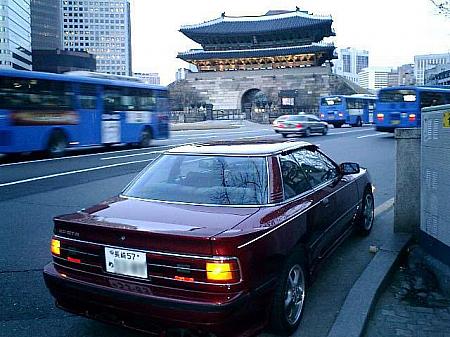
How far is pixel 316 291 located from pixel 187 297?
71.1 inches

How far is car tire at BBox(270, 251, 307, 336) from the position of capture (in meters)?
3.25

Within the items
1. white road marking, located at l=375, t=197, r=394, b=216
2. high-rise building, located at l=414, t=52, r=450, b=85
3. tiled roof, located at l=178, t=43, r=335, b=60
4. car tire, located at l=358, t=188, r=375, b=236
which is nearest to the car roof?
car tire, located at l=358, t=188, r=375, b=236

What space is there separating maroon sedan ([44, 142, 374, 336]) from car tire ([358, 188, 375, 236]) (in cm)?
172

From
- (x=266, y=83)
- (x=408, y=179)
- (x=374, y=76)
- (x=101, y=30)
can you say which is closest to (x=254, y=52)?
(x=266, y=83)

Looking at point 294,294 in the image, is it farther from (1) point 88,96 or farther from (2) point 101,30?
(2) point 101,30

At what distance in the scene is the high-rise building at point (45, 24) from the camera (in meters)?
140

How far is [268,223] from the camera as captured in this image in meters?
3.17

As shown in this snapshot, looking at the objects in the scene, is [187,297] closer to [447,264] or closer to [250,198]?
[250,198]

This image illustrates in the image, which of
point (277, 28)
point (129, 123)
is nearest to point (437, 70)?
point (277, 28)

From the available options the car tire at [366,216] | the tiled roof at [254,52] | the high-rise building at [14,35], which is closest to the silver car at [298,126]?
the car tire at [366,216]

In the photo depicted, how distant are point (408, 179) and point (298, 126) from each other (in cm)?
2037

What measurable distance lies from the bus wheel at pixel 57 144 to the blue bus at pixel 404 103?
1643 cm

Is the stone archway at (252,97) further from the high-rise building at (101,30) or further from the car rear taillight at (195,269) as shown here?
the high-rise building at (101,30)

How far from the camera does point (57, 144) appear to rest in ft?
50.8
